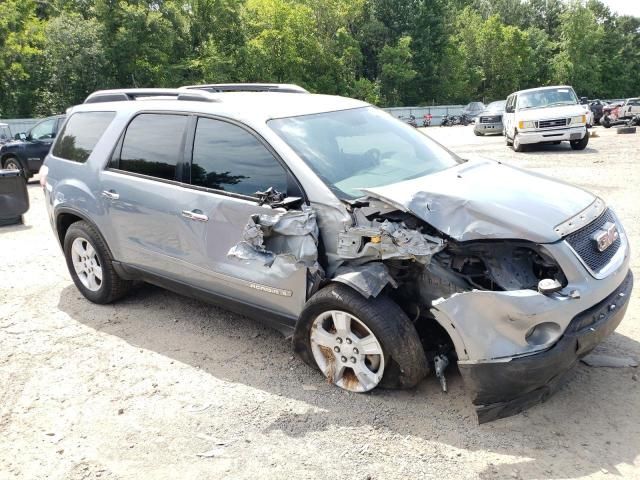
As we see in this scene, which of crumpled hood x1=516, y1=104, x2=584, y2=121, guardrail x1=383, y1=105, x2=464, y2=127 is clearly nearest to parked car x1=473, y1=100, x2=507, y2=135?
crumpled hood x1=516, y1=104, x2=584, y2=121

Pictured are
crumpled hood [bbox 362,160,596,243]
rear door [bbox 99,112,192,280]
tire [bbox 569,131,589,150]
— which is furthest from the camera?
tire [bbox 569,131,589,150]

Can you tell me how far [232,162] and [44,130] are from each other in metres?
12.0

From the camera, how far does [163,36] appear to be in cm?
3409

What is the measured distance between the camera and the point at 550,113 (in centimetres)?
1430

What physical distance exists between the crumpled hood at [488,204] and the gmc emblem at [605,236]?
172 mm

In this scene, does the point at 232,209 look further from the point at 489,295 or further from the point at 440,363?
the point at 489,295

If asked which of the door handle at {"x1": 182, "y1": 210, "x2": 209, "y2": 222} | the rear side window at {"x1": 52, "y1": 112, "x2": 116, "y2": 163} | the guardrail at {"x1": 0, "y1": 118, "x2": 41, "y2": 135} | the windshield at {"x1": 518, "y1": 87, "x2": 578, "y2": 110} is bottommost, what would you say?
the guardrail at {"x1": 0, "y1": 118, "x2": 41, "y2": 135}

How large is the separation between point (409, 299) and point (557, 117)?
12.6 metres

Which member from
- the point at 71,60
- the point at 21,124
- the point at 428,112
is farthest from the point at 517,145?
the point at 428,112

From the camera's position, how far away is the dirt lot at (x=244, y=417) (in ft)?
9.34

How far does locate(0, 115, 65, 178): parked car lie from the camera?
13445 millimetres

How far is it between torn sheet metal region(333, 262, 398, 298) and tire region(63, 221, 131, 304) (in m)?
2.53

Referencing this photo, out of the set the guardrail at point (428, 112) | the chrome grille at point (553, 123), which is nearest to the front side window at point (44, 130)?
the chrome grille at point (553, 123)

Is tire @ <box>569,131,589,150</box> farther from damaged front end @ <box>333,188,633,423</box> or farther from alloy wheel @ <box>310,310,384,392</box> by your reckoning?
alloy wheel @ <box>310,310,384,392</box>
